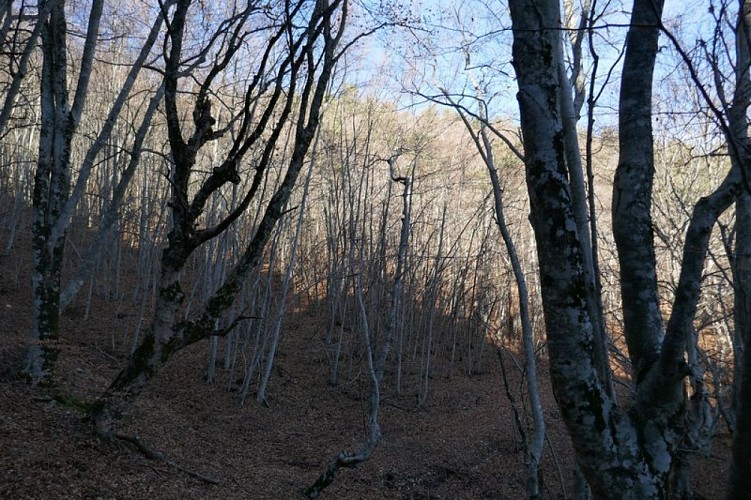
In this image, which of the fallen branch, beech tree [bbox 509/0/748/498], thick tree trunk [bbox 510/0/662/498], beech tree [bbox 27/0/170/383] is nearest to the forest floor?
the fallen branch

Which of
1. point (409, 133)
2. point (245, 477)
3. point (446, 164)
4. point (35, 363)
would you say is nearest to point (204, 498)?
point (245, 477)

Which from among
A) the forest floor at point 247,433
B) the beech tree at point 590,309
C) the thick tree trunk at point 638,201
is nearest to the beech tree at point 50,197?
the forest floor at point 247,433

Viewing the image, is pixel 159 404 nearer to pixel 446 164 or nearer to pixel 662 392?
pixel 662 392

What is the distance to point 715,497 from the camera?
767 centimetres

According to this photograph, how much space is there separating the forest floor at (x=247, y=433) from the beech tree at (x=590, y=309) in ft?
5.40

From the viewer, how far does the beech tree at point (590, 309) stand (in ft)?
7.03

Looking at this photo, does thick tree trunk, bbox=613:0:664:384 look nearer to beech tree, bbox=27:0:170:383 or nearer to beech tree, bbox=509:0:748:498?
beech tree, bbox=509:0:748:498

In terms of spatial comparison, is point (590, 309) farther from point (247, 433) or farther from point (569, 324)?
point (247, 433)

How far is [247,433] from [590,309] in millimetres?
7468

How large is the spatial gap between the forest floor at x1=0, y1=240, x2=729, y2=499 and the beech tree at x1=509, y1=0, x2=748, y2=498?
5.40ft

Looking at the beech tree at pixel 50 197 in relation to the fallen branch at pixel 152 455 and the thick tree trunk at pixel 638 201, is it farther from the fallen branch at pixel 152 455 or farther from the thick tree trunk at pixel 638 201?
the thick tree trunk at pixel 638 201

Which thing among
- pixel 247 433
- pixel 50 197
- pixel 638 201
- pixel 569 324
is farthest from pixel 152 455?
pixel 638 201

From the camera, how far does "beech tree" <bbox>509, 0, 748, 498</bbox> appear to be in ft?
7.03

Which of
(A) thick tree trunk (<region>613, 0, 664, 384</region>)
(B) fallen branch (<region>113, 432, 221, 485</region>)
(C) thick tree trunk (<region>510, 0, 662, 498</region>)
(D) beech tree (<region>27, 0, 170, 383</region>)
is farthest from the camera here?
(D) beech tree (<region>27, 0, 170, 383</region>)
